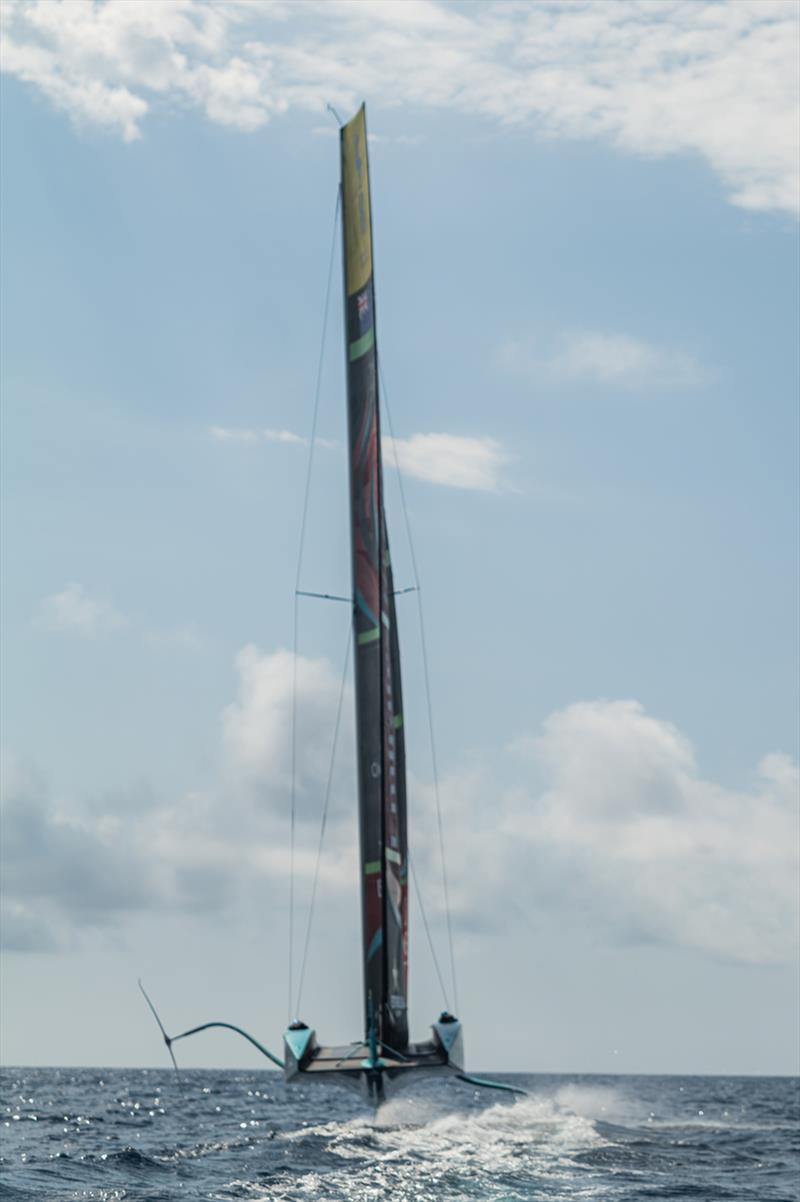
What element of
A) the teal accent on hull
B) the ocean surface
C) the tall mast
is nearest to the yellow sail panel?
the tall mast

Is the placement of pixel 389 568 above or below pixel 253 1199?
above

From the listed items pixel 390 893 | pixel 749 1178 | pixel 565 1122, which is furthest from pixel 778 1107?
pixel 390 893

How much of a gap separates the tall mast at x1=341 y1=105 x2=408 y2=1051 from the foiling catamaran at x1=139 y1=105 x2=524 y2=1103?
0.02 meters

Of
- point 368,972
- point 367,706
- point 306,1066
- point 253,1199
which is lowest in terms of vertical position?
point 253,1199

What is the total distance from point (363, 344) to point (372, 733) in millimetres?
7064

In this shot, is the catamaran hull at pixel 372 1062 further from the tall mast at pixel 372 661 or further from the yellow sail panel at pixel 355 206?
the yellow sail panel at pixel 355 206

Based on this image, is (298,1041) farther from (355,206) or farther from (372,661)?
Answer: (355,206)

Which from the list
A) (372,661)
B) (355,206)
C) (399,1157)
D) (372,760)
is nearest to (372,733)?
(372,760)

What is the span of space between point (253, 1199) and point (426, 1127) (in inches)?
468

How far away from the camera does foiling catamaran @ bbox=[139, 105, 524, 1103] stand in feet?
76.2

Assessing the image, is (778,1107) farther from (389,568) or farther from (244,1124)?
(389,568)

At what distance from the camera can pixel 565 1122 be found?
40.3m

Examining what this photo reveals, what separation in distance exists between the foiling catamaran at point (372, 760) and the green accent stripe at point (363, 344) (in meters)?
0.02

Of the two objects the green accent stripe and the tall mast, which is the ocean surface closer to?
the tall mast
